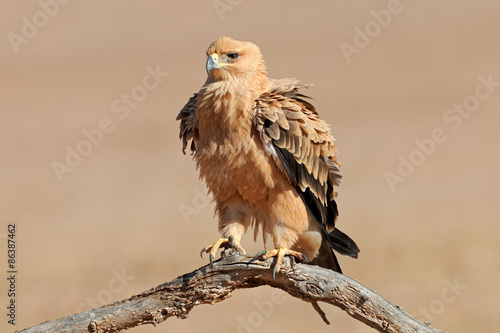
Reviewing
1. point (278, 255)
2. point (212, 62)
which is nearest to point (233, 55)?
point (212, 62)

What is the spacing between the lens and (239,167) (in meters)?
7.97

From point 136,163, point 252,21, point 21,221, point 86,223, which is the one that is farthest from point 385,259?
point 252,21

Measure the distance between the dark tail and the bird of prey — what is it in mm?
269

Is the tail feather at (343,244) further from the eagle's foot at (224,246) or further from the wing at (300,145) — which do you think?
the eagle's foot at (224,246)

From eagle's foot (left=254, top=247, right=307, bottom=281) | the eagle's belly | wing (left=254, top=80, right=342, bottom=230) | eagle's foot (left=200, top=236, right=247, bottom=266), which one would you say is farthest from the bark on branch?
wing (left=254, top=80, right=342, bottom=230)

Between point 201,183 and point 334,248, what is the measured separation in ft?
48.9

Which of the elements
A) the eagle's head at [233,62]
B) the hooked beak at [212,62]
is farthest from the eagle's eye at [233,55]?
the hooked beak at [212,62]

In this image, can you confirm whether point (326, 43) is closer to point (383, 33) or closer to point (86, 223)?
point (383, 33)

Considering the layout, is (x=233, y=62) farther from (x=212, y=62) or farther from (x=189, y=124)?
(x=189, y=124)

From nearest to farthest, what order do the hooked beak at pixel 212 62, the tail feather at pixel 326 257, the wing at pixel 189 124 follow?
the hooked beak at pixel 212 62, the wing at pixel 189 124, the tail feather at pixel 326 257

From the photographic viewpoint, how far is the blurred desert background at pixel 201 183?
56.3ft

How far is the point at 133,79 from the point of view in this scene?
40.3 metres

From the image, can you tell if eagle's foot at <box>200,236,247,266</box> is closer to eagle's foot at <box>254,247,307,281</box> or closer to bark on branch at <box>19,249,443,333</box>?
eagle's foot at <box>254,247,307,281</box>

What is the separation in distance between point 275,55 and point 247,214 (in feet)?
117
